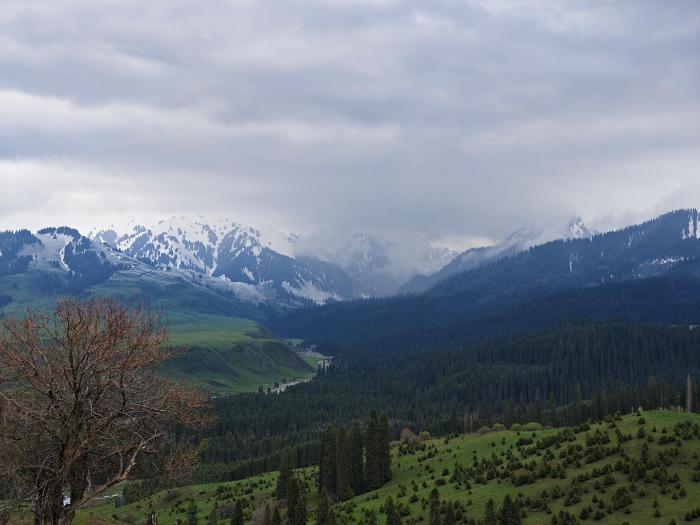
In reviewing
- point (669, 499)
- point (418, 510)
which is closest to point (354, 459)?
point (418, 510)

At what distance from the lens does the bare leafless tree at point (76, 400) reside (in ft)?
92.8

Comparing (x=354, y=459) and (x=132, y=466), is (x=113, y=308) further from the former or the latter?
(x=354, y=459)

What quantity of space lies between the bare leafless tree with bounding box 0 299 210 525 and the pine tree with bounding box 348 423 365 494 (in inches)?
2455

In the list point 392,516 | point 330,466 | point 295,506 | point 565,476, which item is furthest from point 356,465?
point 565,476

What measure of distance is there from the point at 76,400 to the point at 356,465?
6933 centimetres

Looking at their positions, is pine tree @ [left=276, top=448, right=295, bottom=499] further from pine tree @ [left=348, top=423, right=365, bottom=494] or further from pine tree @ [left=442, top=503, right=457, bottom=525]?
pine tree @ [left=442, top=503, right=457, bottom=525]

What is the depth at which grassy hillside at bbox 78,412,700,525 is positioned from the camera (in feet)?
174

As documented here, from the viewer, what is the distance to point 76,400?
93.1ft

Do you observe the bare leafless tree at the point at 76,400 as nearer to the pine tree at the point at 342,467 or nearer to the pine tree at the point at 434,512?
the pine tree at the point at 434,512

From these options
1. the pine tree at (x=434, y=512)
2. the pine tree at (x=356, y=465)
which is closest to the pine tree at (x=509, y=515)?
the pine tree at (x=434, y=512)

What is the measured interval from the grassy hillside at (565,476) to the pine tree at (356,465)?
18.7ft

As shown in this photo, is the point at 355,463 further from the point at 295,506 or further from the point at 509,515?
the point at 509,515

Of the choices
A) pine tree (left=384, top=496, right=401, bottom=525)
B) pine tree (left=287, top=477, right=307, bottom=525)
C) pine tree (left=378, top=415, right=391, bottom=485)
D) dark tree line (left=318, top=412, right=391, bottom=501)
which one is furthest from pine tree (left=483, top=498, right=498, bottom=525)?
dark tree line (left=318, top=412, right=391, bottom=501)

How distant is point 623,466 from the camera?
59.1m
